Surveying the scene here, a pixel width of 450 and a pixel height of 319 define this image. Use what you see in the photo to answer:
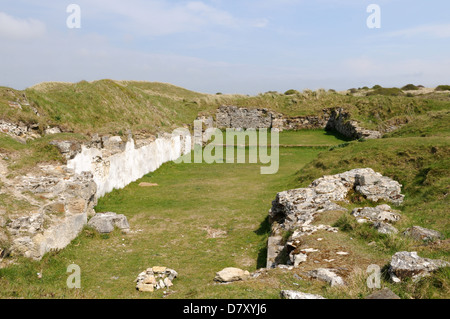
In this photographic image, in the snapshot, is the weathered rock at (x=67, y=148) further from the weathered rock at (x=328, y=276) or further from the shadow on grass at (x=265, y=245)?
the weathered rock at (x=328, y=276)

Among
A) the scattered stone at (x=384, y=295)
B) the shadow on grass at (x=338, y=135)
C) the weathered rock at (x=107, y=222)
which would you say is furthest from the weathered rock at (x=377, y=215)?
the shadow on grass at (x=338, y=135)

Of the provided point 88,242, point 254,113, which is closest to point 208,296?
point 88,242

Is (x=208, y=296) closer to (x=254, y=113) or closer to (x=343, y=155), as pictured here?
(x=343, y=155)

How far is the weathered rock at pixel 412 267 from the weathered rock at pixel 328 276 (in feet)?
3.19

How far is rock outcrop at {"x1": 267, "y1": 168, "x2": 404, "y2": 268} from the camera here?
1099cm

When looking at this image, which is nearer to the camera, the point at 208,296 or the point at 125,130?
the point at 208,296

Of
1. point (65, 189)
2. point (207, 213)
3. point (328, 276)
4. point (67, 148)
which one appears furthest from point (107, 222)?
point (328, 276)

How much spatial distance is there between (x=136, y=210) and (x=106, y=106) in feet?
50.7

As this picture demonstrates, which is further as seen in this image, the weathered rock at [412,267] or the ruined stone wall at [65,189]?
the ruined stone wall at [65,189]

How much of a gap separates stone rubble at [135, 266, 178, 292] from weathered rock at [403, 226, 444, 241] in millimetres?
6296

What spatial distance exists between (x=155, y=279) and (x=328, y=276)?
15.1 ft

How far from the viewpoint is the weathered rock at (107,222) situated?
12.9 meters

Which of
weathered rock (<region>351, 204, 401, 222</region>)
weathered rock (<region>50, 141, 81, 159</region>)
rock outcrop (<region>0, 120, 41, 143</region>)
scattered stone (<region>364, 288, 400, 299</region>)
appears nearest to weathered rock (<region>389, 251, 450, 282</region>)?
scattered stone (<region>364, 288, 400, 299</region>)
